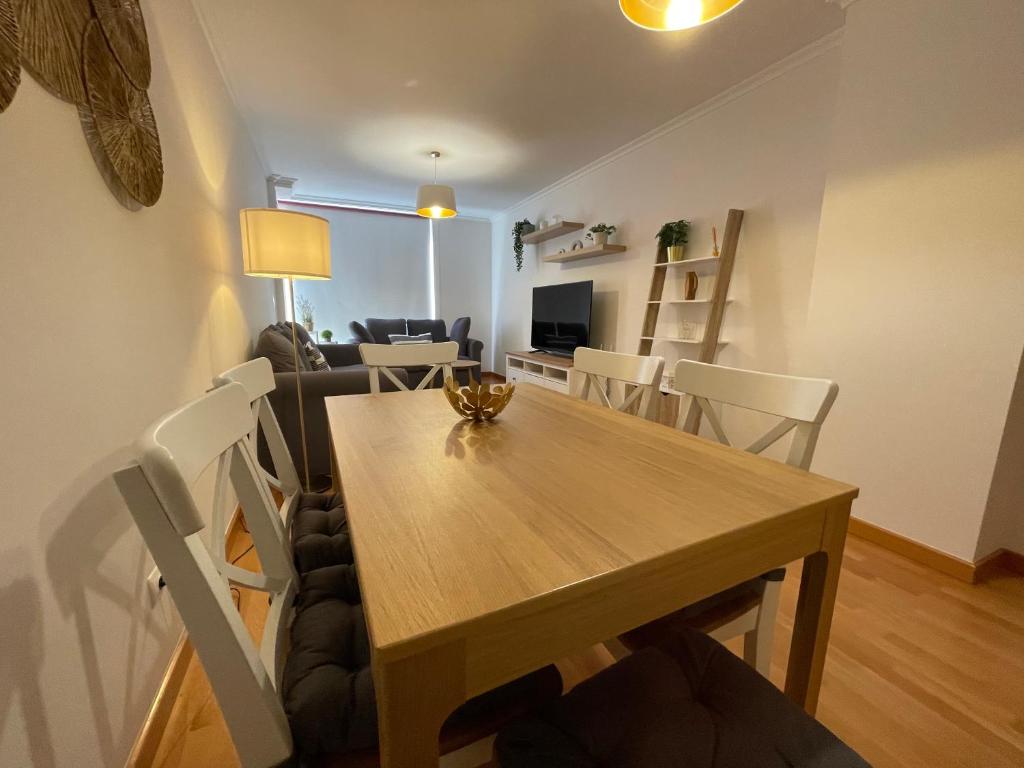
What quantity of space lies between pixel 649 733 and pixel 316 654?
52 cm

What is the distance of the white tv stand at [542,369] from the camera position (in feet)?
13.4

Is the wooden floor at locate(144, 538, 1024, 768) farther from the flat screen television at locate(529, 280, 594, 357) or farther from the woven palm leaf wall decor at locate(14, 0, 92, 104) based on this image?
the flat screen television at locate(529, 280, 594, 357)

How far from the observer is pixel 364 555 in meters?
0.54

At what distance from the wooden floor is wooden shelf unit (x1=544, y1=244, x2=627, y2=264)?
279 cm

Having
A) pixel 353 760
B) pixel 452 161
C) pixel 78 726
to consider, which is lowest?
pixel 78 726

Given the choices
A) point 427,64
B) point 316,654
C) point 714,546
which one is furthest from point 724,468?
point 427,64

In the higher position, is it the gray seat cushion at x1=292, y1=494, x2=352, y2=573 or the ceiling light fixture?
the ceiling light fixture

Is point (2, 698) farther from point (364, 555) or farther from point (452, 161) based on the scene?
point (452, 161)

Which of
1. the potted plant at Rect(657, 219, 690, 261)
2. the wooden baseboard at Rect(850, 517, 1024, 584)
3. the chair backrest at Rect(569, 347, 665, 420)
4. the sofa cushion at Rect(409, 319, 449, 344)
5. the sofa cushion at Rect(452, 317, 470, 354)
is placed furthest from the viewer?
the sofa cushion at Rect(409, 319, 449, 344)

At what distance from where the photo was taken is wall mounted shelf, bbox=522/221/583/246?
13.8ft

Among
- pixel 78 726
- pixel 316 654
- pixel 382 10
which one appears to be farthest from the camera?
pixel 382 10

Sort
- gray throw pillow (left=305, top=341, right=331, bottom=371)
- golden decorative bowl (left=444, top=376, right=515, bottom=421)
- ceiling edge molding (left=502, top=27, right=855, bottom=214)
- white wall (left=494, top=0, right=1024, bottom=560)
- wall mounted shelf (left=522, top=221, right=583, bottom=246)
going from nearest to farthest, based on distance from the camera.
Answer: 1. golden decorative bowl (left=444, top=376, right=515, bottom=421)
2. white wall (left=494, top=0, right=1024, bottom=560)
3. ceiling edge molding (left=502, top=27, right=855, bottom=214)
4. gray throw pillow (left=305, top=341, right=331, bottom=371)
5. wall mounted shelf (left=522, top=221, right=583, bottom=246)

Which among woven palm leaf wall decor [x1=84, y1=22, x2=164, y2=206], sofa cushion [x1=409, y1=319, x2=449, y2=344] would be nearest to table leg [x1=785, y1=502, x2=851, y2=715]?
woven palm leaf wall decor [x1=84, y1=22, x2=164, y2=206]

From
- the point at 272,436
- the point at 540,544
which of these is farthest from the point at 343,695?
the point at 272,436
